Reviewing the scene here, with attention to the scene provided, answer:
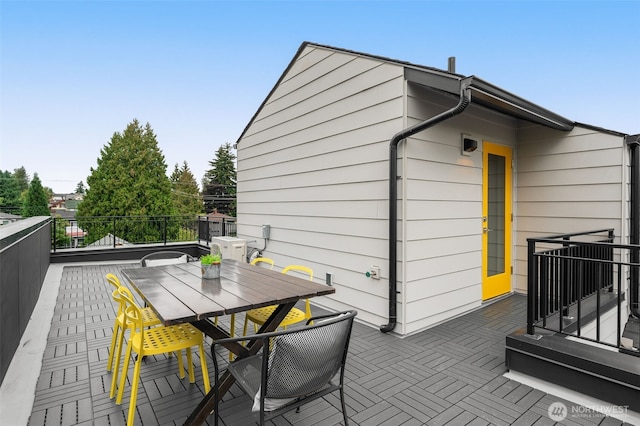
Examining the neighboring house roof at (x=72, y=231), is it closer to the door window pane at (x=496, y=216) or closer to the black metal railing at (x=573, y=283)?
the door window pane at (x=496, y=216)

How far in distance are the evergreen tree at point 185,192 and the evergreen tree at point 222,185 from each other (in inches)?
65.0

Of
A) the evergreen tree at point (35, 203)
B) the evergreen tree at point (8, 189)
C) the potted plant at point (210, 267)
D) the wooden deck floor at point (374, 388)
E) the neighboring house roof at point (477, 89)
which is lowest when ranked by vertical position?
the wooden deck floor at point (374, 388)

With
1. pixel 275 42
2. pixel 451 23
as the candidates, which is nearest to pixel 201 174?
pixel 275 42

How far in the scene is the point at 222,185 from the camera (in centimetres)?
3238

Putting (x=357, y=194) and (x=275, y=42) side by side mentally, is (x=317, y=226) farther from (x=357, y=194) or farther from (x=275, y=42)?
(x=275, y=42)

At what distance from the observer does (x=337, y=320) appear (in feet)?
4.97

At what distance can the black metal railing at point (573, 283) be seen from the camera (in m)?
2.47

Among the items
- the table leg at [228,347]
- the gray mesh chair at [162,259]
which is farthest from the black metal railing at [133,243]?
the table leg at [228,347]

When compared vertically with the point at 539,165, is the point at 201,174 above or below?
above

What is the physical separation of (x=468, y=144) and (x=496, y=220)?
130 cm

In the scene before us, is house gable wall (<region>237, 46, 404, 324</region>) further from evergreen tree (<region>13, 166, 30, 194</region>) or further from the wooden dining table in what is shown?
evergreen tree (<region>13, 166, 30, 194</region>)

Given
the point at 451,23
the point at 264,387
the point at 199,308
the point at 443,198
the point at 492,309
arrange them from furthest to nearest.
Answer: the point at 451,23 < the point at 492,309 < the point at 443,198 < the point at 199,308 < the point at 264,387

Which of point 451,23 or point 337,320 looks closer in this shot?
point 337,320

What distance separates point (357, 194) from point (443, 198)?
3.20 feet
